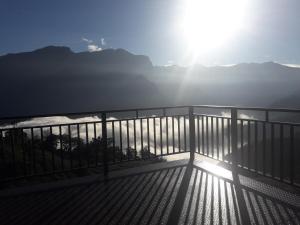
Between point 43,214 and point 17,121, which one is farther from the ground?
point 17,121

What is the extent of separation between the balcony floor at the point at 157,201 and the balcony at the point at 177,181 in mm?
10

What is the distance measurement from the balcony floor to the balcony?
0.03 feet

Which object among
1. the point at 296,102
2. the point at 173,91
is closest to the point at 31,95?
the point at 173,91

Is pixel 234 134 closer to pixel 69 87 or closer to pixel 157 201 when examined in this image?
pixel 157 201

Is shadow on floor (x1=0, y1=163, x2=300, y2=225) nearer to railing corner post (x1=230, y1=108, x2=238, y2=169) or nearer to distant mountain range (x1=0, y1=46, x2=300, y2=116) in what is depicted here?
railing corner post (x1=230, y1=108, x2=238, y2=169)

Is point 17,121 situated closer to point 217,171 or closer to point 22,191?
point 22,191

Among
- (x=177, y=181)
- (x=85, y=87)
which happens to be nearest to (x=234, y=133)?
(x=177, y=181)

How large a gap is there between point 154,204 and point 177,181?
94 cm

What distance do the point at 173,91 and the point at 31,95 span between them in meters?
79.5

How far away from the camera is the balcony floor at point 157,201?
Answer: 128 inches

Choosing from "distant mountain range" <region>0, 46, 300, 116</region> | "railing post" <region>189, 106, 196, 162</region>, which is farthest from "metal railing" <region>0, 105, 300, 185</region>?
"distant mountain range" <region>0, 46, 300, 116</region>

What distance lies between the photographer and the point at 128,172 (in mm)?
5195

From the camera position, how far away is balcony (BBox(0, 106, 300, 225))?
11.0 feet

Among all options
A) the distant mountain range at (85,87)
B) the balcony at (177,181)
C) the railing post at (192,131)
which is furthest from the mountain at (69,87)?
the balcony at (177,181)
